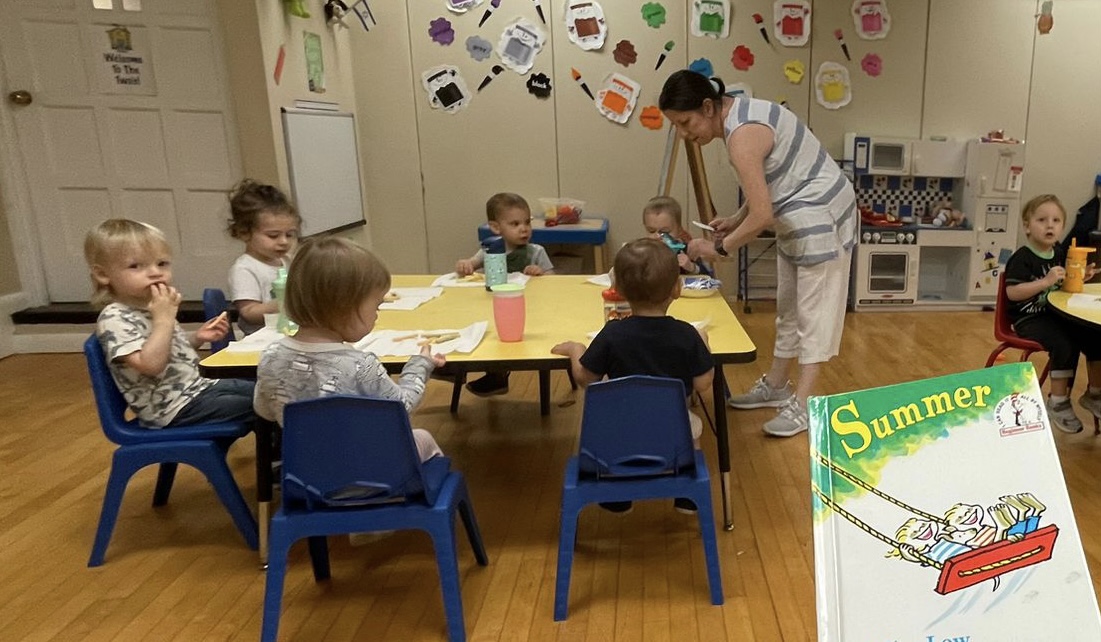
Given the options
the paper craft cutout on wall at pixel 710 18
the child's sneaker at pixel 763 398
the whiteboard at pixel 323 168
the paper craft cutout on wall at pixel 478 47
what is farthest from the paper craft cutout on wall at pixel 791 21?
the whiteboard at pixel 323 168

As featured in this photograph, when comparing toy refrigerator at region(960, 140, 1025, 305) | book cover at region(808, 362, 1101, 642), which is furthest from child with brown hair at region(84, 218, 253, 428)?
toy refrigerator at region(960, 140, 1025, 305)

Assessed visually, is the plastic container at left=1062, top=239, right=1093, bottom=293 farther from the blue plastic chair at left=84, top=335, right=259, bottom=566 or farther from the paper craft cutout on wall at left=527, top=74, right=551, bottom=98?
the paper craft cutout on wall at left=527, top=74, right=551, bottom=98

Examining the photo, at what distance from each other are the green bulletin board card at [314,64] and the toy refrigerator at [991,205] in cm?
412

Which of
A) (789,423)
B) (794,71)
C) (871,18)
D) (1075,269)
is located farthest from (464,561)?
(871,18)

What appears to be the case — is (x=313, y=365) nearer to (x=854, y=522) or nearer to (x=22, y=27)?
(x=854, y=522)

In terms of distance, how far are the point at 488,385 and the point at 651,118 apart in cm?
252

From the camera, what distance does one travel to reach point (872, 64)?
471 cm

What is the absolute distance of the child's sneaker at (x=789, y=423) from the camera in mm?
2662

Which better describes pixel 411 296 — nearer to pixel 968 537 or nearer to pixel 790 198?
pixel 790 198

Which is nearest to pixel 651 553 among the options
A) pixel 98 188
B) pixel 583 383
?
pixel 583 383

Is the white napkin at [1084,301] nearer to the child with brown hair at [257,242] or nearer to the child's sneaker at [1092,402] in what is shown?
the child's sneaker at [1092,402]

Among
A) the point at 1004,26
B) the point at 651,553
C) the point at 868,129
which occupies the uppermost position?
the point at 1004,26

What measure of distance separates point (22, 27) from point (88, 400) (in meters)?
2.14

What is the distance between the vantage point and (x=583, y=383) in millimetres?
1681
